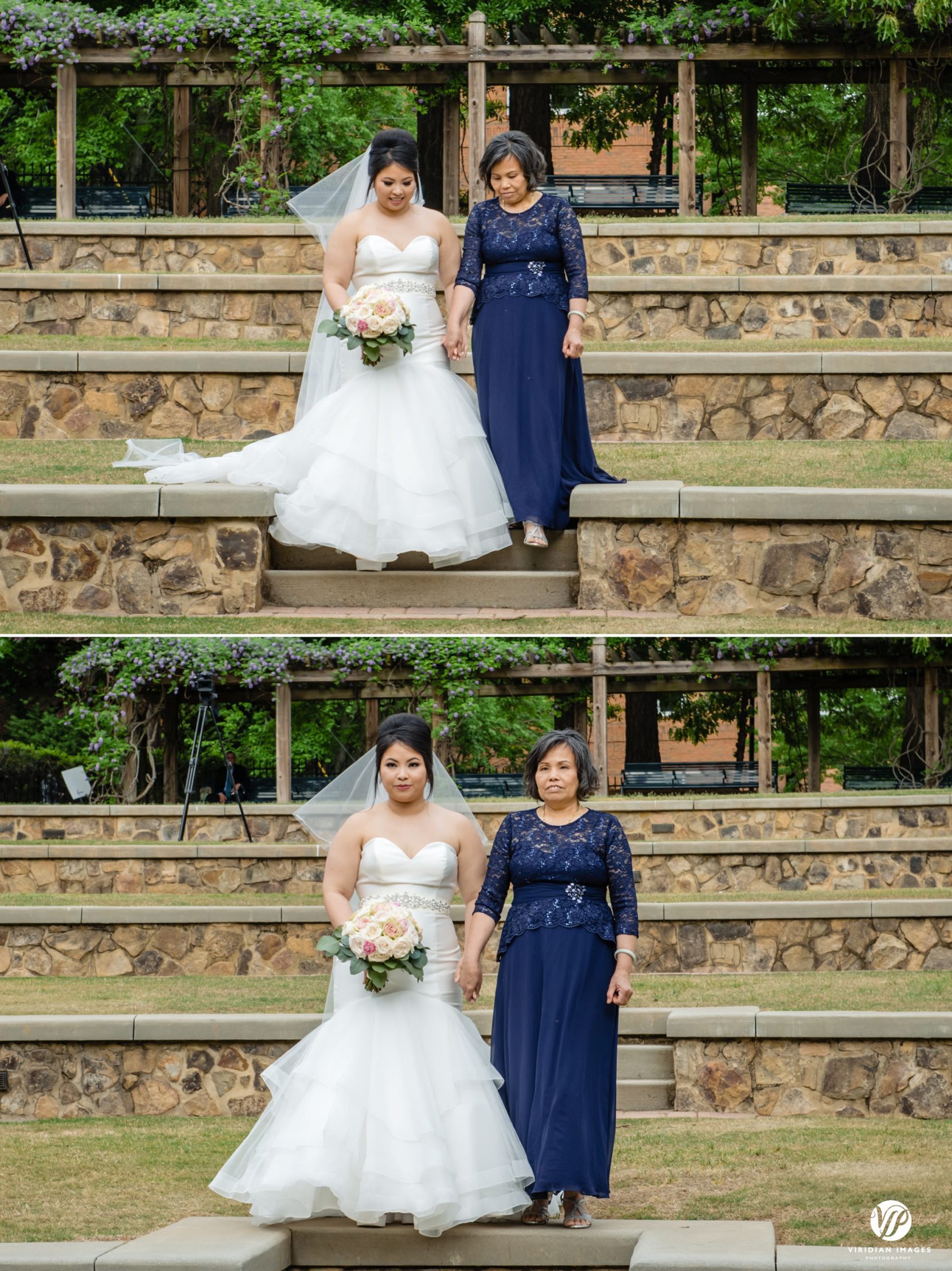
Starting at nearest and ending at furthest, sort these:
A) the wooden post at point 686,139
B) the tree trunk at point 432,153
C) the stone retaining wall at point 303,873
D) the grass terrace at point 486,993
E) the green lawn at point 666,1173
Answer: the green lawn at point 666,1173, the grass terrace at point 486,993, the stone retaining wall at point 303,873, the wooden post at point 686,139, the tree trunk at point 432,153

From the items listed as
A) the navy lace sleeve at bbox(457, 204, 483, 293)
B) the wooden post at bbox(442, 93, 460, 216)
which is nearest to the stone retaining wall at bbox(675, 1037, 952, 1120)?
the navy lace sleeve at bbox(457, 204, 483, 293)

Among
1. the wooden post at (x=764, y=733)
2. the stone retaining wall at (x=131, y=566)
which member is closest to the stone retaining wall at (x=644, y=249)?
the wooden post at (x=764, y=733)

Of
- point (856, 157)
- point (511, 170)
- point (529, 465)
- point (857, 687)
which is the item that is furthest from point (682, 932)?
point (856, 157)

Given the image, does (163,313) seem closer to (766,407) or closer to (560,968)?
(766,407)

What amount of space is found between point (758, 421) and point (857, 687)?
11401 millimetres

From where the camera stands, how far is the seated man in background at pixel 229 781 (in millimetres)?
18500

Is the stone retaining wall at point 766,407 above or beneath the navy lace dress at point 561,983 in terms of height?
above

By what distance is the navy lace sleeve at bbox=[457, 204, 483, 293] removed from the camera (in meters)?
7.93

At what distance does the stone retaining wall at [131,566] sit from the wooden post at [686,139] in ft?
38.7

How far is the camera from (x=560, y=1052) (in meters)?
5.66

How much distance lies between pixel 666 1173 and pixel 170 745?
15.0 metres

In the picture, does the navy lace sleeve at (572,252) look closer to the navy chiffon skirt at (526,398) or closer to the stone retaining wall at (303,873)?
the navy chiffon skirt at (526,398)

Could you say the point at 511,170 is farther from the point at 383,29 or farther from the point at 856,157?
the point at 856,157

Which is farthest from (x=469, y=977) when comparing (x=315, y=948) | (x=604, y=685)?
(x=604, y=685)
